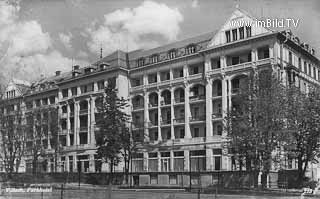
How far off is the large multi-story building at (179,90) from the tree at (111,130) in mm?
4068

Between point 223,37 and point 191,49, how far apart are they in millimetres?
4339

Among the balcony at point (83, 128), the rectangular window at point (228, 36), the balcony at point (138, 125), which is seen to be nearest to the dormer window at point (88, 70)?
the balcony at point (83, 128)

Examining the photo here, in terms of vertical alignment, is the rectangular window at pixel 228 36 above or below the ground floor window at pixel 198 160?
above

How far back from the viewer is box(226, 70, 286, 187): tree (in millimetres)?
27078

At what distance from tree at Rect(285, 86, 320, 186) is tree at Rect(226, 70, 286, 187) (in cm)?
126

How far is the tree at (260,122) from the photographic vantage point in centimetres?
2708

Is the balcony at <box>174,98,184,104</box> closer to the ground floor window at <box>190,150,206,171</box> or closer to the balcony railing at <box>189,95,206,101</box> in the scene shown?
the balcony railing at <box>189,95,206,101</box>

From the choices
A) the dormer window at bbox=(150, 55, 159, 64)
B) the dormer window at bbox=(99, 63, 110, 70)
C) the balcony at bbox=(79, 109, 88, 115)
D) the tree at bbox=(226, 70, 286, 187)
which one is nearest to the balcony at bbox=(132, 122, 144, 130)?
the dormer window at bbox=(150, 55, 159, 64)

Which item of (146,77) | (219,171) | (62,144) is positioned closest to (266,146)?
(219,171)

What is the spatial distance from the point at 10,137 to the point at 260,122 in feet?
62.9

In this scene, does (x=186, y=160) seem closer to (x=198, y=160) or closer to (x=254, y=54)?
(x=198, y=160)

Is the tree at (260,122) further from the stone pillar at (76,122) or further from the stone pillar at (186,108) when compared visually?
the stone pillar at (76,122)

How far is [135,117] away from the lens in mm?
45969

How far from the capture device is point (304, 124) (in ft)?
98.3
